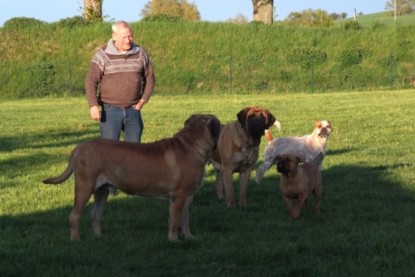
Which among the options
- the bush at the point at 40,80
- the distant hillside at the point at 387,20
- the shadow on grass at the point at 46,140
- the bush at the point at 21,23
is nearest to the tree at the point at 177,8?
the distant hillside at the point at 387,20

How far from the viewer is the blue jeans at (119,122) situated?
9000mm

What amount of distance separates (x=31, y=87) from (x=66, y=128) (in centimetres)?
2147

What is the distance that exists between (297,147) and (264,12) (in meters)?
37.9

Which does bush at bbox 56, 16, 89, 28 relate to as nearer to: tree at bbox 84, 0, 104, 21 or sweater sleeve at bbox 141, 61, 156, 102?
tree at bbox 84, 0, 104, 21

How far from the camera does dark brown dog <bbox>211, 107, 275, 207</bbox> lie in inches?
361

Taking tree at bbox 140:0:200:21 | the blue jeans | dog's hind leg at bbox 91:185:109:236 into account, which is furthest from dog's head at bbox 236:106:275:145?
tree at bbox 140:0:200:21

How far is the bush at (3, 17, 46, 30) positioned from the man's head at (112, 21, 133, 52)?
3837 cm

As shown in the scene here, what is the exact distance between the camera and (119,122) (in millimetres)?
9023

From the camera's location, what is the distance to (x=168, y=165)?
285 inches

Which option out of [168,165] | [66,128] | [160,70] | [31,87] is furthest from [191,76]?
[168,165]

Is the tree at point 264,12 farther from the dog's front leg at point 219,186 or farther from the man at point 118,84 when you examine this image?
the man at point 118,84

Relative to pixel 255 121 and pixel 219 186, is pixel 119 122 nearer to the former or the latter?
pixel 255 121

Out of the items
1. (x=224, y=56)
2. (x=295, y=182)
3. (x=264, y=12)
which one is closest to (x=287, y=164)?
(x=295, y=182)

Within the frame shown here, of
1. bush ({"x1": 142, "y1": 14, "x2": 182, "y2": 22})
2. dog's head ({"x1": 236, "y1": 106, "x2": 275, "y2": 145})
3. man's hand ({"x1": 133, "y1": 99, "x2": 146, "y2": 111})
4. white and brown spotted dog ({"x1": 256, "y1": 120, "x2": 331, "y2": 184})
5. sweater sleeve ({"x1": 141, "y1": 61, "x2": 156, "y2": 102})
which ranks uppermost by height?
bush ({"x1": 142, "y1": 14, "x2": 182, "y2": 22})
